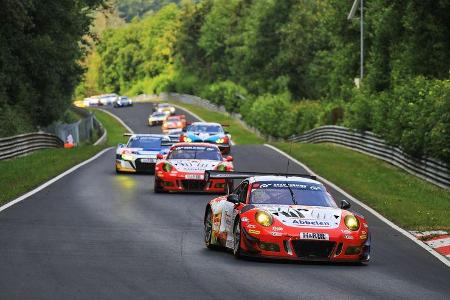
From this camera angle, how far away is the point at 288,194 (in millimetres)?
14656

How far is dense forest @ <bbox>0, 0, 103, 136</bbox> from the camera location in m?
50.8

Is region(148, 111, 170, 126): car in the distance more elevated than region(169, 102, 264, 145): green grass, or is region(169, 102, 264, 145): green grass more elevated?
region(148, 111, 170, 126): car in the distance

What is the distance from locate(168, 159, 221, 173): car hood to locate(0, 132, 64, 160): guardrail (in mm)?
12694

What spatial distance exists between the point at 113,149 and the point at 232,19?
330 feet

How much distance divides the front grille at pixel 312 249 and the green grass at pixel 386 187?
19.3 feet

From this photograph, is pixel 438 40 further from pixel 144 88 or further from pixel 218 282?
pixel 144 88

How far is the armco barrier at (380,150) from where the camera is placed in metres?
28.9

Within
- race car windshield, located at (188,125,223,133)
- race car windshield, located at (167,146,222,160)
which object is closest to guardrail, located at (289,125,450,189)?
race car windshield, located at (188,125,223,133)

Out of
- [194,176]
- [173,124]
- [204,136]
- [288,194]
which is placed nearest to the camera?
[288,194]

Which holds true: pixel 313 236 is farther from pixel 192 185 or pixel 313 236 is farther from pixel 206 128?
pixel 206 128

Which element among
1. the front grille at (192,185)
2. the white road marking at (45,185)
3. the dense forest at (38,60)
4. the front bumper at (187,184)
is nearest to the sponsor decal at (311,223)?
the white road marking at (45,185)

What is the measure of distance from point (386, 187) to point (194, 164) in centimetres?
591

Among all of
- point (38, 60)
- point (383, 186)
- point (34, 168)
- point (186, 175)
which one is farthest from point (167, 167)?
point (38, 60)

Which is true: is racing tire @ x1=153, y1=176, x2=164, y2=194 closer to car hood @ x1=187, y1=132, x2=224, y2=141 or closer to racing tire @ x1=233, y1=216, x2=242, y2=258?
racing tire @ x1=233, y1=216, x2=242, y2=258
